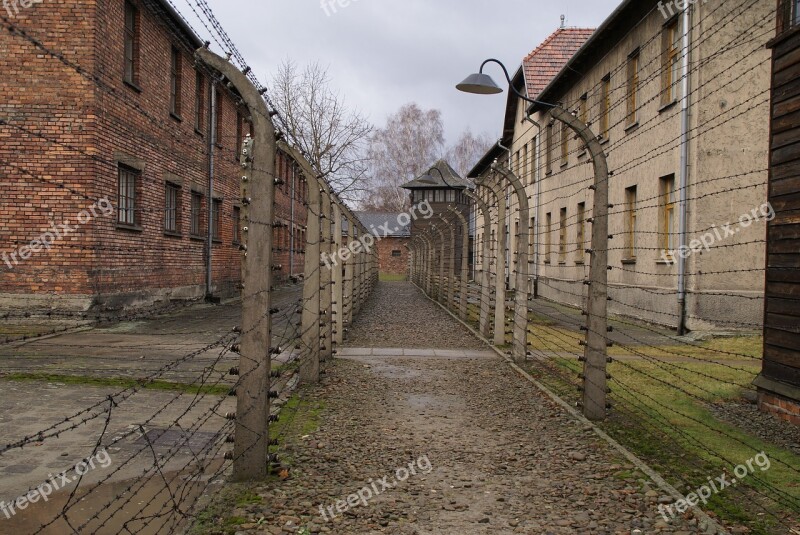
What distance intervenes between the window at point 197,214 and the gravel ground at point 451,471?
40.3 feet

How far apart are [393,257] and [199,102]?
47.3 m

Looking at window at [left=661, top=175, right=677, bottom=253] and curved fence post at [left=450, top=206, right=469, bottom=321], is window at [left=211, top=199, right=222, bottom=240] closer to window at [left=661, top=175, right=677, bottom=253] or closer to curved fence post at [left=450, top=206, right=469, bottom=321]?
curved fence post at [left=450, top=206, right=469, bottom=321]

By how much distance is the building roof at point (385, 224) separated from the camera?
6731cm

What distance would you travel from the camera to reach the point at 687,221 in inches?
587

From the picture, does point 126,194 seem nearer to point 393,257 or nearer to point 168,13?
point 168,13

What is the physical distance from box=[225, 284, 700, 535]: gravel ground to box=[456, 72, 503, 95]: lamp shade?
13.8 feet

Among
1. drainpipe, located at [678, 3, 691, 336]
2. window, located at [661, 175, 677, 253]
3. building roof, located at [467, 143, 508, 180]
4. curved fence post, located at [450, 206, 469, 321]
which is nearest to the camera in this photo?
drainpipe, located at [678, 3, 691, 336]

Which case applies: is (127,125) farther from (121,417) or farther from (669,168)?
(669,168)

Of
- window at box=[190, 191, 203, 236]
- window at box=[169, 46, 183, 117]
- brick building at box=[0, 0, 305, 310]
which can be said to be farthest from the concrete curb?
window at box=[169, 46, 183, 117]

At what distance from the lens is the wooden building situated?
657 centimetres

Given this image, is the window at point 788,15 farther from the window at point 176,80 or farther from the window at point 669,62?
the window at point 176,80

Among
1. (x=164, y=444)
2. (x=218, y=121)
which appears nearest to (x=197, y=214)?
(x=218, y=121)

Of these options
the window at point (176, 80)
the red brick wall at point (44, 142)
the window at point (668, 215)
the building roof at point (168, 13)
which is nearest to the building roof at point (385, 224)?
the window at point (176, 80)

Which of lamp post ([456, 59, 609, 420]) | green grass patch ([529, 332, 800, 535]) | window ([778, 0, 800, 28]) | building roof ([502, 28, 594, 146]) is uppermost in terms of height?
building roof ([502, 28, 594, 146])
